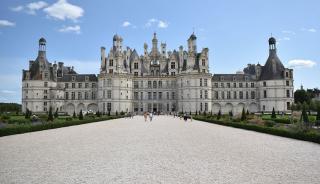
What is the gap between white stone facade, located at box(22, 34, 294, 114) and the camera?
70.9 meters

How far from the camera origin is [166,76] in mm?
76375

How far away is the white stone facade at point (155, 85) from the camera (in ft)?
233

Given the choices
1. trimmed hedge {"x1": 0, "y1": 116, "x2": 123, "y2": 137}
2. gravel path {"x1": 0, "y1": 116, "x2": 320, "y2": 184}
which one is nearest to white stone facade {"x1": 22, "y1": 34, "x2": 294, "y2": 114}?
trimmed hedge {"x1": 0, "y1": 116, "x2": 123, "y2": 137}

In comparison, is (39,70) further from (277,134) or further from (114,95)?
(277,134)

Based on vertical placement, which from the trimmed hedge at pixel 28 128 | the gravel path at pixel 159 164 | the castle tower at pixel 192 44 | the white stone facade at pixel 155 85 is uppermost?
the castle tower at pixel 192 44

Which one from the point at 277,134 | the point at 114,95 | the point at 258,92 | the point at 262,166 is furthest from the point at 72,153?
the point at 258,92

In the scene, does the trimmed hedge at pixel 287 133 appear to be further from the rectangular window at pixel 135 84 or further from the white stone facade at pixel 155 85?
the rectangular window at pixel 135 84

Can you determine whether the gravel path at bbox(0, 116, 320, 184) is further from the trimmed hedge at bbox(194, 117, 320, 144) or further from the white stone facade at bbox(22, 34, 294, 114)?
the white stone facade at bbox(22, 34, 294, 114)

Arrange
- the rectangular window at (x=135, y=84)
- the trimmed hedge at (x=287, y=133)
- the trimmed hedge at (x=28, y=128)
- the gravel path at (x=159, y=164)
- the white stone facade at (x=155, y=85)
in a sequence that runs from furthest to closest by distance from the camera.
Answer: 1. the rectangular window at (x=135, y=84)
2. the white stone facade at (x=155, y=85)
3. the trimmed hedge at (x=28, y=128)
4. the trimmed hedge at (x=287, y=133)
5. the gravel path at (x=159, y=164)

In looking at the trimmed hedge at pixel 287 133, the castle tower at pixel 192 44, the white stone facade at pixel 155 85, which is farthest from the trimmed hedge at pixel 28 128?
the castle tower at pixel 192 44

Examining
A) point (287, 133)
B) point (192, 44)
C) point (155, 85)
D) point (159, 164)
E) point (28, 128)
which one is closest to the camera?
point (159, 164)

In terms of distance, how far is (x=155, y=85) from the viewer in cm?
7706

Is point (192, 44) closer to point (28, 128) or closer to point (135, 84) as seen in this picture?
point (135, 84)

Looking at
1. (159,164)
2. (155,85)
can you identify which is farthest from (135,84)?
(159,164)
